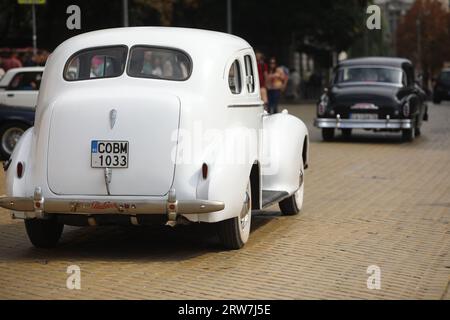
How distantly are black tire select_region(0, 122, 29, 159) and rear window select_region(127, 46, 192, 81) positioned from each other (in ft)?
33.6

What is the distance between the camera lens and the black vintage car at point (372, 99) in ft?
76.4

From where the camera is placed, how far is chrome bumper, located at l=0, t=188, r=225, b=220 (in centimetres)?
889

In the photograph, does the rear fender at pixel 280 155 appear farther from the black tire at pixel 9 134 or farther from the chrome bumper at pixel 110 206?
the black tire at pixel 9 134

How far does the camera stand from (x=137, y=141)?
357 inches

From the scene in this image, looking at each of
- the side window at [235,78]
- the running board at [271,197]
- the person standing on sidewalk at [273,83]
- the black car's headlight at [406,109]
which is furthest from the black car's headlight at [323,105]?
the side window at [235,78]

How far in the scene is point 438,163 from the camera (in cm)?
1875

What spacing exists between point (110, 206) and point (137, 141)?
56 centimetres

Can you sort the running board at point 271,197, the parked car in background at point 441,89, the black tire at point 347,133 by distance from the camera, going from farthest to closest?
1. the parked car in background at point 441,89
2. the black tire at point 347,133
3. the running board at point 271,197

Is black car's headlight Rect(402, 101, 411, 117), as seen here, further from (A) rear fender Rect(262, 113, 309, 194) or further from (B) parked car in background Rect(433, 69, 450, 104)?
(B) parked car in background Rect(433, 69, 450, 104)

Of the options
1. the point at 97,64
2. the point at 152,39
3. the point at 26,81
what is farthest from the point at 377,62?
the point at 97,64

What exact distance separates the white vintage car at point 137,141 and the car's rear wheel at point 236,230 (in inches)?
0.4

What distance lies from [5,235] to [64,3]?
3187 centimetres

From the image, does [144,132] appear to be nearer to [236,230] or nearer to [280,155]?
[236,230]
